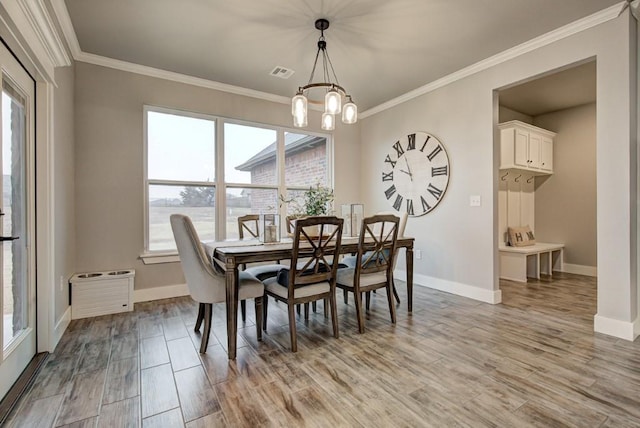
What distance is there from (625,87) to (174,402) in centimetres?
395

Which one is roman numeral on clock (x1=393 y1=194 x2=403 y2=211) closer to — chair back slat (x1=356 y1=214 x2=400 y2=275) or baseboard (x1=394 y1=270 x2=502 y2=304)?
baseboard (x1=394 y1=270 x2=502 y2=304)

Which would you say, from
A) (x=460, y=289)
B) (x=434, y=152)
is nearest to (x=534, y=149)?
(x=434, y=152)

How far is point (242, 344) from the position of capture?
→ 2461mm

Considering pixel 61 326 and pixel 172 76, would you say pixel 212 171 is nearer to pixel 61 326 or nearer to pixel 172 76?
pixel 172 76

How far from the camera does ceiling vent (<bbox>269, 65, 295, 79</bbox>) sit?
363 cm

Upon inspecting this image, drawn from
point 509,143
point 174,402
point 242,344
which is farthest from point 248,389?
point 509,143

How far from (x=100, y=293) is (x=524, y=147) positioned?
229 inches

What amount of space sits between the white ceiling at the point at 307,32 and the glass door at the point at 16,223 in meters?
1.02

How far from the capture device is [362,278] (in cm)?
279

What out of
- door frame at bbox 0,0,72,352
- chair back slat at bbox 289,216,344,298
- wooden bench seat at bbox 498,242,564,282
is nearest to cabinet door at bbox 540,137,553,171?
wooden bench seat at bbox 498,242,564,282

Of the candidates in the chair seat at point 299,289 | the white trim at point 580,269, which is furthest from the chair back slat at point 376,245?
the white trim at point 580,269

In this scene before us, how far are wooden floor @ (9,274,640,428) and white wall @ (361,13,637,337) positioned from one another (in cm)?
61

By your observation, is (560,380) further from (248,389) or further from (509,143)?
(509,143)

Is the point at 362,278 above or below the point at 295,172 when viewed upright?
below
